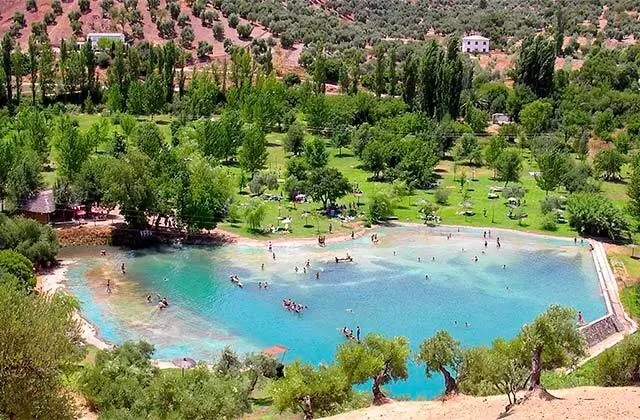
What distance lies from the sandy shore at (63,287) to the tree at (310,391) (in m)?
15.4

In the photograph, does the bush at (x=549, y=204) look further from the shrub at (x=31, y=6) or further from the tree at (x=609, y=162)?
the shrub at (x=31, y=6)

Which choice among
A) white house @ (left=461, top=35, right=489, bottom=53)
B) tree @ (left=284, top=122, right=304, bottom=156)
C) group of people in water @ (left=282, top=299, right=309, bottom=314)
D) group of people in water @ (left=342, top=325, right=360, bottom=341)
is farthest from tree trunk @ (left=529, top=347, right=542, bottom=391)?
white house @ (left=461, top=35, right=489, bottom=53)

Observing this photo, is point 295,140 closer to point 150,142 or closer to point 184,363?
point 150,142

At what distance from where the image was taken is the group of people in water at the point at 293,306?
167ft

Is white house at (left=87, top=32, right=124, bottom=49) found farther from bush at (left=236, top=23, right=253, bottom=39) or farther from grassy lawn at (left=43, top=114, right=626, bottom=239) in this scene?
grassy lawn at (left=43, top=114, right=626, bottom=239)

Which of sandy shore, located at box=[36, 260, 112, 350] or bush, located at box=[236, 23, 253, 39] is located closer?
sandy shore, located at box=[36, 260, 112, 350]

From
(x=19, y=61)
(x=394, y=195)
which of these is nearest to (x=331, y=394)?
(x=394, y=195)

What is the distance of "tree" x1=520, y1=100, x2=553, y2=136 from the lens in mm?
100250

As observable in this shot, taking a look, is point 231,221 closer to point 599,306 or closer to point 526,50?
point 599,306

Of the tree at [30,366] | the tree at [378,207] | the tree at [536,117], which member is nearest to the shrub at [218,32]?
the tree at [536,117]

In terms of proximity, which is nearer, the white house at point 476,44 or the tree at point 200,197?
the tree at point 200,197

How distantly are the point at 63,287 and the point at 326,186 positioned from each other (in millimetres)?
24864

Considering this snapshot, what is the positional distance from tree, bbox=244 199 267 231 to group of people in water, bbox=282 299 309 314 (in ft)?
46.6

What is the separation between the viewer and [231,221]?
67875 millimetres
